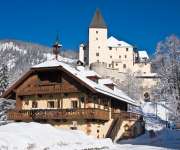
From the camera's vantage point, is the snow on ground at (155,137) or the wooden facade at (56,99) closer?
the snow on ground at (155,137)

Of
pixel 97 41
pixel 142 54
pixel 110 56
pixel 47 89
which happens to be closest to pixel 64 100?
pixel 47 89

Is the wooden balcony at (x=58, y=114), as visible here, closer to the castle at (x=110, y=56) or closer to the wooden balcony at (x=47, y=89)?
the wooden balcony at (x=47, y=89)

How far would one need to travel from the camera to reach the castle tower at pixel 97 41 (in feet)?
488

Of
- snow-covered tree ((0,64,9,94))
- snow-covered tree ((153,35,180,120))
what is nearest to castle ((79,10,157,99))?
snow-covered tree ((0,64,9,94))

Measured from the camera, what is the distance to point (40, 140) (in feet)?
79.5

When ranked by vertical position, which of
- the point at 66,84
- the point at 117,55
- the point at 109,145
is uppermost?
the point at 117,55

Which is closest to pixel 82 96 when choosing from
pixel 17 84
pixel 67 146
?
pixel 17 84

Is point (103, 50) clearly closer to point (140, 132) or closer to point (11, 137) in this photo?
point (140, 132)

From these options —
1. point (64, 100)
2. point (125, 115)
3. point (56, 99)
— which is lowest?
point (125, 115)

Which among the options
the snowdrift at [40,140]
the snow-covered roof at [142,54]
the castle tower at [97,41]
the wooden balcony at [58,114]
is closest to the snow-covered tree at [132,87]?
the castle tower at [97,41]

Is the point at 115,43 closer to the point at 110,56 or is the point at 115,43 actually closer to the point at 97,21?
the point at 110,56

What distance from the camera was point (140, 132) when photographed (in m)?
53.0

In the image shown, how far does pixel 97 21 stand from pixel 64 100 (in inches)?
4384

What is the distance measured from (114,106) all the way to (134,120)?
9.84 feet
